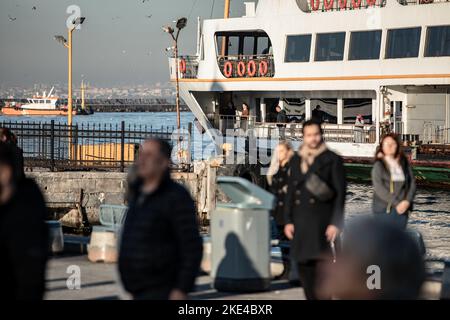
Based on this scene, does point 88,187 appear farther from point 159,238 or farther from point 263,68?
point 159,238

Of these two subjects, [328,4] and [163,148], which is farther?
[328,4]

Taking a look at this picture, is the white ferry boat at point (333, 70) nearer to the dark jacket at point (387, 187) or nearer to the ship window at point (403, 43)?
the ship window at point (403, 43)

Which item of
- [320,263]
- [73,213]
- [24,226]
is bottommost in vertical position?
[73,213]

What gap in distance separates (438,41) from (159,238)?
86.6ft

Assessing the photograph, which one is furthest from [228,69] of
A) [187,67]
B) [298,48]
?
[298,48]

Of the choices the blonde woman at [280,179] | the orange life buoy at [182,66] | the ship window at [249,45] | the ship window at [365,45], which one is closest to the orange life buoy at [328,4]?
the ship window at [365,45]

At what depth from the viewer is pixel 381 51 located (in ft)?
107

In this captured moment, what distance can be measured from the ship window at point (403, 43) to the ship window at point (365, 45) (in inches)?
18.5

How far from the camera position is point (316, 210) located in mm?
7988

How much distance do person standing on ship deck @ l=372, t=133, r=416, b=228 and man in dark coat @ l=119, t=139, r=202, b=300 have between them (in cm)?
427

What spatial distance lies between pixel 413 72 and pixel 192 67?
9.41 metres

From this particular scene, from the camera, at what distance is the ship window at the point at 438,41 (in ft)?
102

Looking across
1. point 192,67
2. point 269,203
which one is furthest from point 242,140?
point 269,203

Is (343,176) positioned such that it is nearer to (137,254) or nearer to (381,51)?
(137,254)
